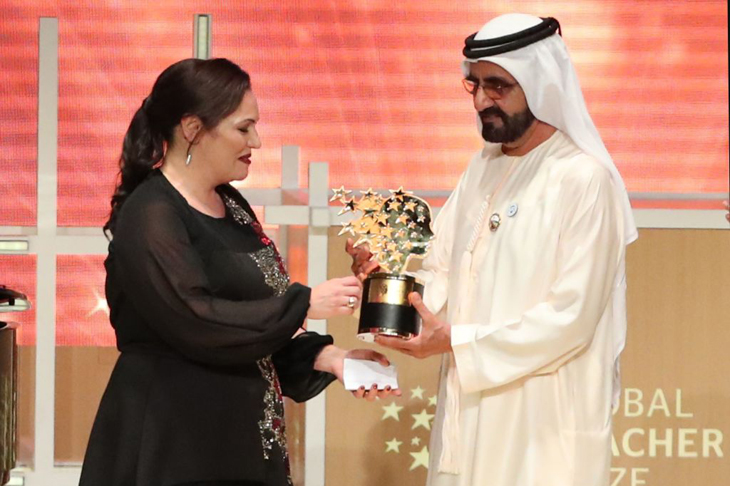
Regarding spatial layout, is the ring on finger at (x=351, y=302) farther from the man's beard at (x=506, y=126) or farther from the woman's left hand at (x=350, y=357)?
the man's beard at (x=506, y=126)

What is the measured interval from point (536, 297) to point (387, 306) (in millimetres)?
409

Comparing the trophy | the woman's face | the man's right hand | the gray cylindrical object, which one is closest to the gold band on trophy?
the trophy

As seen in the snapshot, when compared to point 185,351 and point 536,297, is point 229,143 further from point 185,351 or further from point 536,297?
point 536,297

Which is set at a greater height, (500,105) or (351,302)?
(500,105)

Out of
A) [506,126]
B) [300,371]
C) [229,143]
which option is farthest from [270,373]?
[506,126]

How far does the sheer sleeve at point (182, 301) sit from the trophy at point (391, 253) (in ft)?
0.78

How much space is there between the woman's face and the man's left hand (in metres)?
0.59

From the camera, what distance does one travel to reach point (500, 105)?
296 cm

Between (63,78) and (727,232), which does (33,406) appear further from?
(727,232)

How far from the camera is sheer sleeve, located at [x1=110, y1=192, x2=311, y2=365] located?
256cm

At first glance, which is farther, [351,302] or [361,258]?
[361,258]

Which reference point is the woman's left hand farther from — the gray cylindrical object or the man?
the gray cylindrical object

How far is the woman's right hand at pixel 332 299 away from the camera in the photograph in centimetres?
273

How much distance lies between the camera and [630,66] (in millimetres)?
4387
